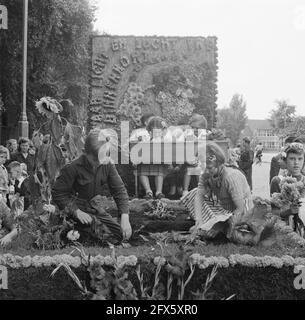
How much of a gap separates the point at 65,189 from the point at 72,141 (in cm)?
112

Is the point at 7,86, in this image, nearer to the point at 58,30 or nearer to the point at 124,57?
the point at 58,30

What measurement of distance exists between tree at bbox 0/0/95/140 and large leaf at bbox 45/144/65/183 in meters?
6.63

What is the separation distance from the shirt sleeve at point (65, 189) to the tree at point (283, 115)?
1449 inches

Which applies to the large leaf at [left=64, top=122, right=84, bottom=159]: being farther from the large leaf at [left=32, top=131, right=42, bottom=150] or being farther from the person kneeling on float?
the person kneeling on float

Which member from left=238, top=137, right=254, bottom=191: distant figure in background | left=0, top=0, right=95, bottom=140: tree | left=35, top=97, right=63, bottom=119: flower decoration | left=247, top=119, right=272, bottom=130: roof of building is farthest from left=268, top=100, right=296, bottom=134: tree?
left=35, top=97, right=63, bottom=119: flower decoration

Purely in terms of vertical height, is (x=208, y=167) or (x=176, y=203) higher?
(x=208, y=167)

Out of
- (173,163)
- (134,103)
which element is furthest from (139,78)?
(173,163)

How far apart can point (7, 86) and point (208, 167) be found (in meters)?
10.6

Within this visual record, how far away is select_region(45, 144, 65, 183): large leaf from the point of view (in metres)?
6.88

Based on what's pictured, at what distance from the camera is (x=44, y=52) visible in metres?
16.8

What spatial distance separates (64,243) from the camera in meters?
5.75

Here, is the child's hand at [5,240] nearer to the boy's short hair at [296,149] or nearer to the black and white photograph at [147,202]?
the black and white photograph at [147,202]

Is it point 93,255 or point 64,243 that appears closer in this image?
point 93,255

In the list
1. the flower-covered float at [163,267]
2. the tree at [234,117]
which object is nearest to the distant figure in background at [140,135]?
the flower-covered float at [163,267]
